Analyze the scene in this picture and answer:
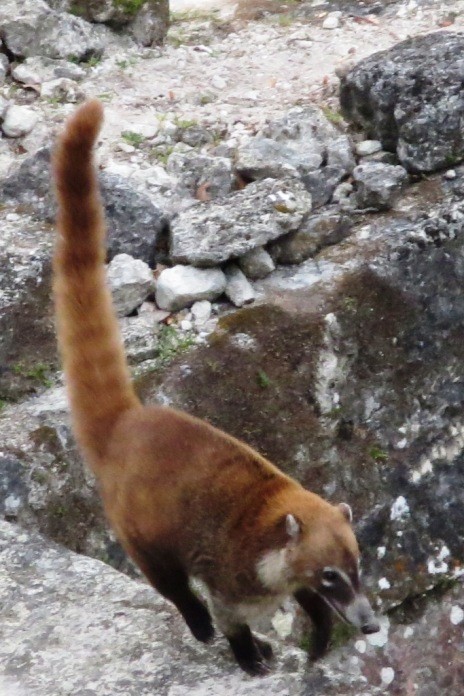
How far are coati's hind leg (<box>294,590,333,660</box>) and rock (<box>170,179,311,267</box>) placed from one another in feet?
7.09

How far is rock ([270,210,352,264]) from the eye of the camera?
5.27 meters

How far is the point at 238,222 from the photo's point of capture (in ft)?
16.7

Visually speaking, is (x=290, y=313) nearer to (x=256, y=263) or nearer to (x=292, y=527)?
(x=256, y=263)

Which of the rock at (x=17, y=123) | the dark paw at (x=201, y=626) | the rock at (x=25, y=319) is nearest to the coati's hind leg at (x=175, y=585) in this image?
the dark paw at (x=201, y=626)

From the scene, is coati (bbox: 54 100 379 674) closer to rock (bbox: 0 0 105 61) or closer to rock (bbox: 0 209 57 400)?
rock (bbox: 0 209 57 400)

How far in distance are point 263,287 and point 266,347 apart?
0.41 m

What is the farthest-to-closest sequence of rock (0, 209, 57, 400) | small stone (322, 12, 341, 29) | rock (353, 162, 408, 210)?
small stone (322, 12, 341, 29), rock (353, 162, 408, 210), rock (0, 209, 57, 400)

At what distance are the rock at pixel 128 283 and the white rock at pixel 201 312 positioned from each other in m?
0.25

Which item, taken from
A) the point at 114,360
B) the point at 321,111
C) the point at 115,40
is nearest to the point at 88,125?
the point at 114,360

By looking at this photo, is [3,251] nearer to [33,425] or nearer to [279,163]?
[33,425]

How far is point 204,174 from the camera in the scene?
5582mm

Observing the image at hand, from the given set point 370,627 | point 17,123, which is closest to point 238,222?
point 17,123

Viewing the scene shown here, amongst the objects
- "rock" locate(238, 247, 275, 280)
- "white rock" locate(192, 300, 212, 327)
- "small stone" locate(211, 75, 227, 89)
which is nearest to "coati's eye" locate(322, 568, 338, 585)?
"white rock" locate(192, 300, 212, 327)

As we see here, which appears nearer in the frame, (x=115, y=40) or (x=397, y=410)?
(x=397, y=410)
